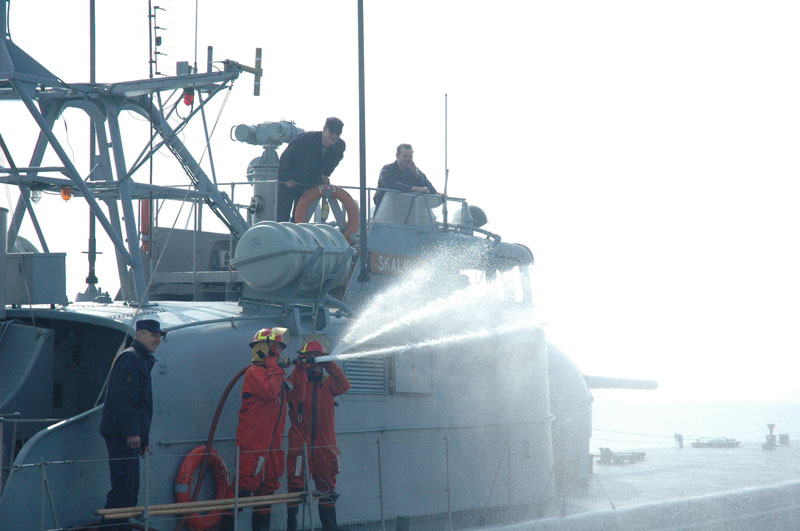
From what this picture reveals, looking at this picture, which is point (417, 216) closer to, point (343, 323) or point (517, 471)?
point (343, 323)

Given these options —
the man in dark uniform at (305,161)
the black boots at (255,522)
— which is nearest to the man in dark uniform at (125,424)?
the black boots at (255,522)

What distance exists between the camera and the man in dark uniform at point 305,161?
35.9 feet

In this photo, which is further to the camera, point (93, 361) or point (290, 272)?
point (93, 361)

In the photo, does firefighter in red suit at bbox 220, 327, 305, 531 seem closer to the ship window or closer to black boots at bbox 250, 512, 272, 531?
black boots at bbox 250, 512, 272, 531

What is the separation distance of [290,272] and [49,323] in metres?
2.31

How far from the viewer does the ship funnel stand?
863 centimetres

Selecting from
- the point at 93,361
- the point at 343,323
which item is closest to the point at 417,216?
the point at 343,323

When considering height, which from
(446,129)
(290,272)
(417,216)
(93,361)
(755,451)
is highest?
(446,129)

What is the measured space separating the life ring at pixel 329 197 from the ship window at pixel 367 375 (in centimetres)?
164

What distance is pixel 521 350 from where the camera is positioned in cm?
1130

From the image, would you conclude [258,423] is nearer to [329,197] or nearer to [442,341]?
[442,341]

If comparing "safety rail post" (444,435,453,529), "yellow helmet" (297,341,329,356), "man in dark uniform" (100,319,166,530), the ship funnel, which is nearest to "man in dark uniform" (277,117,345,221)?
the ship funnel

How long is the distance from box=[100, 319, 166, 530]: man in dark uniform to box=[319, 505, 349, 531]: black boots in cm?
182

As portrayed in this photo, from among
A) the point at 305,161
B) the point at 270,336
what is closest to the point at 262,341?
the point at 270,336
